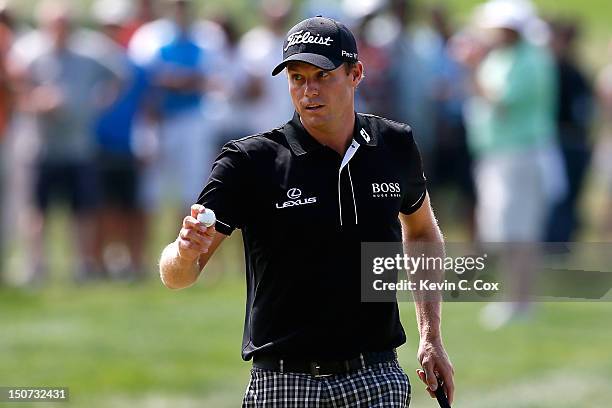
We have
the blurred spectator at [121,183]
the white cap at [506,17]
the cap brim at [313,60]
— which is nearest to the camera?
the cap brim at [313,60]

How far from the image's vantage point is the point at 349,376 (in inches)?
227

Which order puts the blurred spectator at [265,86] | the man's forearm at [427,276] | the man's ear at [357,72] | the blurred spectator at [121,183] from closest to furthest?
the man's ear at [357,72] < the man's forearm at [427,276] < the blurred spectator at [121,183] < the blurred spectator at [265,86]

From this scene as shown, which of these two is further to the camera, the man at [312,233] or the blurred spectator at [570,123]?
the blurred spectator at [570,123]

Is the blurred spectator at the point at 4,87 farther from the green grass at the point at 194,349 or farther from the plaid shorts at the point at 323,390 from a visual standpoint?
the plaid shorts at the point at 323,390

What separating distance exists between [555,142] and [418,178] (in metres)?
11.0

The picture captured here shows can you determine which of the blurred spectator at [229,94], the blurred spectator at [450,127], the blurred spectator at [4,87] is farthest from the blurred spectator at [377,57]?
the blurred spectator at [4,87]

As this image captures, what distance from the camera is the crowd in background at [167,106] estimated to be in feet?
49.4

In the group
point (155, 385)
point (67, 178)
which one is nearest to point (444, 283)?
point (155, 385)

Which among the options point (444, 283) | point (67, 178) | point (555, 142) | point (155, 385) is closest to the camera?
point (444, 283)

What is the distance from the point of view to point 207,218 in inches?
207

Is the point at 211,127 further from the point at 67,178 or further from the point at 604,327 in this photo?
the point at 604,327

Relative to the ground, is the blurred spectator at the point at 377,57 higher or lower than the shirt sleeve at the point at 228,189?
higher

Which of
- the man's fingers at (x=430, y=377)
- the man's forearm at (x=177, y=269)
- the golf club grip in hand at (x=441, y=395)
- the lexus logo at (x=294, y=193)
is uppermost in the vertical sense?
the lexus logo at (x=294, y=193)

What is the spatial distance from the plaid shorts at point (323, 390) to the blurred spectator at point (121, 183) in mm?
10009
